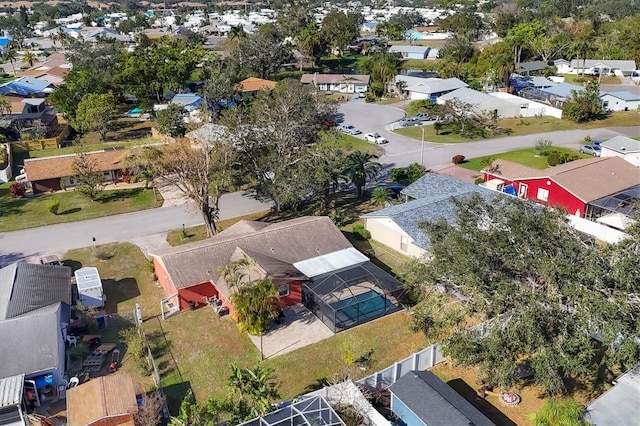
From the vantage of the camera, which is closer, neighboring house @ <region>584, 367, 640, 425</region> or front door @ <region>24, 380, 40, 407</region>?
neighboring house @ <region>584, 367, 640, 425</region>

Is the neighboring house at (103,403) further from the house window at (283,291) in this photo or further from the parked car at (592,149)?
the parked car at (592,149)

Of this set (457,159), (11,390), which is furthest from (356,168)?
(11,390)

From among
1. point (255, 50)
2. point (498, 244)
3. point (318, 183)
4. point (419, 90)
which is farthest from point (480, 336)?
point (255, 50)

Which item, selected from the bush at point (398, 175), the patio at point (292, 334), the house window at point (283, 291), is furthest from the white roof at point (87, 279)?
the bush at point (398, 175)

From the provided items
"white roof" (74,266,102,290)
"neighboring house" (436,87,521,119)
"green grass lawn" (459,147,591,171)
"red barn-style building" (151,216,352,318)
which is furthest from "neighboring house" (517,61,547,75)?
"white roof" (74,266,102,290)

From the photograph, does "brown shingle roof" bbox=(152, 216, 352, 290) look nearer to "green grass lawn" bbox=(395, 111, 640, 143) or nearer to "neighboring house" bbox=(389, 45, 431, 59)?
"green grass lawn" bbox=(395, 111, 640, 143)

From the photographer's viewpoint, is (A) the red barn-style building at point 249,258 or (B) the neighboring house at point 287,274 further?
(A) the red barn-style building at point 249,258

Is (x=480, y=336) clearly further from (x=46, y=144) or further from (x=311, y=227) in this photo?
(x=46, y=144)
